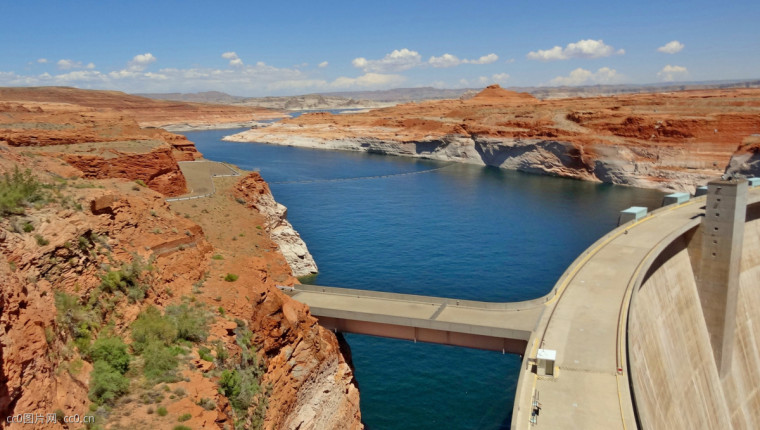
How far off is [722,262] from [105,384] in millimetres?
39796

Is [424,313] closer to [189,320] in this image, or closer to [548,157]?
[189,320]

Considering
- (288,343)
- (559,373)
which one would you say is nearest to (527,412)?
(559,373)

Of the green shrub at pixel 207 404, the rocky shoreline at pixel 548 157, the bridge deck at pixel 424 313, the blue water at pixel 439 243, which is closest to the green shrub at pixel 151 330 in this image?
the green shrub at pixel 207 404

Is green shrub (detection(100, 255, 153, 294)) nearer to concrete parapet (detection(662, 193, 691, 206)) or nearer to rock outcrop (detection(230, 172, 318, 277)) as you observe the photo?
rock outcrop (detection(230, 172, 318, 277))

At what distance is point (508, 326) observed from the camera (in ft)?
85.7

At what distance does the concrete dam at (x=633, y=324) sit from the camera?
67.6 ft

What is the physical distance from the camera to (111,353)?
16.2 m

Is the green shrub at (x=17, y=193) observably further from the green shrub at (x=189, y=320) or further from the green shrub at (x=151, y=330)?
the green shrub at (x=189, y=320)

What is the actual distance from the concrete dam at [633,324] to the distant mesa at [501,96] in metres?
114

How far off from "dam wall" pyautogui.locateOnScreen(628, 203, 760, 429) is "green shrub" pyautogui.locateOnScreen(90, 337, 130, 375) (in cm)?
1802

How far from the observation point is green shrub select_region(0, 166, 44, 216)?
52.0 feet

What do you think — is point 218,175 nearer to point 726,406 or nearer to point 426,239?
point 426,239

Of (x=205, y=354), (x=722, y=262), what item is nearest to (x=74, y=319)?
(x=205, y=354)

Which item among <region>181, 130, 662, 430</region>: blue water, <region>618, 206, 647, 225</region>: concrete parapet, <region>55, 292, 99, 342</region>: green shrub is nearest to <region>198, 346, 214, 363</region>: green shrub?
<region>55, 292, 99, 342</region>: green shrub
